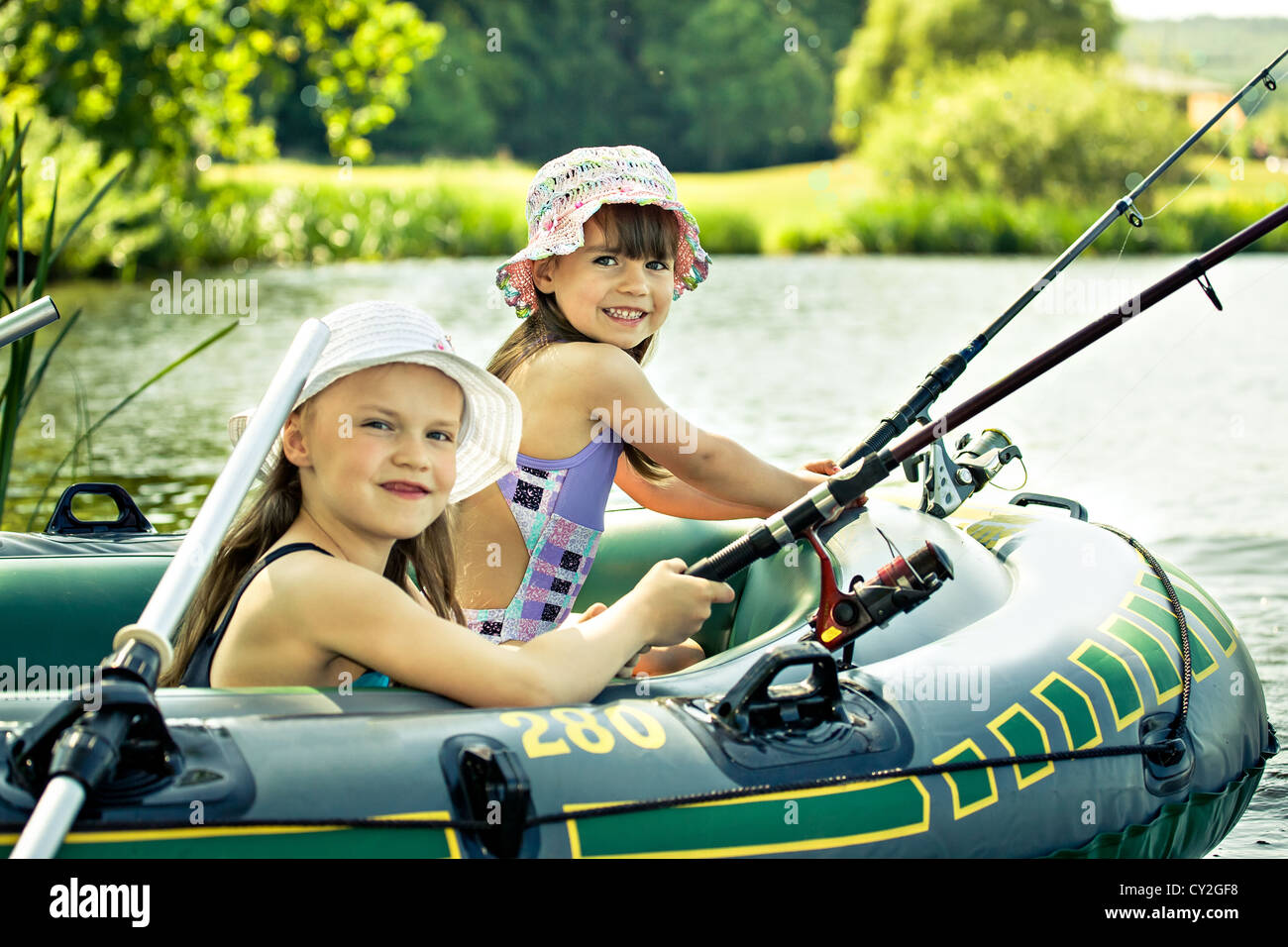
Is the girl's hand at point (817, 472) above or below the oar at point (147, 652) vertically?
above

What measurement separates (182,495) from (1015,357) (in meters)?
5.87

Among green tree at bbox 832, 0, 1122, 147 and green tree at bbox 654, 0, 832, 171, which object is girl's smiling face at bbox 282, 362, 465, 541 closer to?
green tree at bbox 654, 0, 832, 171

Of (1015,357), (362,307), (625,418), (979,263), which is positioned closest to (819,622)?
(625,418)

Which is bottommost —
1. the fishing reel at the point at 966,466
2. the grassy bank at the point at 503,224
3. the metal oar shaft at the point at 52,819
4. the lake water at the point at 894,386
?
the metal oar shaft at the point at 52,819

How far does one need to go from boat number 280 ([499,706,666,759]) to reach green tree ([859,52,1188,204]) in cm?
2217

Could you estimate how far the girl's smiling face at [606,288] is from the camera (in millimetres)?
2686

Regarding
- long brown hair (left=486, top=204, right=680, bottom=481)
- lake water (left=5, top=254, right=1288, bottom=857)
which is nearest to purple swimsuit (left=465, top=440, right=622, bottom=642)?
long brown hair (left=486, top=204, right=680, bottom=481)

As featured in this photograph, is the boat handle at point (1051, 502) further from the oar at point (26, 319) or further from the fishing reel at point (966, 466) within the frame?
the oar at point (26, 319)

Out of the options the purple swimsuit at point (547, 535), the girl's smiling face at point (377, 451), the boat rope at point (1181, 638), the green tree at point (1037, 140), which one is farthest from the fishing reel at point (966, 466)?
the green tree at point (1037, 140)

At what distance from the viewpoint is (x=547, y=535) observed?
2.66 meters

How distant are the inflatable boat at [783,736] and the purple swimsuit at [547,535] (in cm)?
39

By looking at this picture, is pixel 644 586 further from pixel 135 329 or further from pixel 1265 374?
pixel 135 329

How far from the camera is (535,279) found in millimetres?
Result: 2777

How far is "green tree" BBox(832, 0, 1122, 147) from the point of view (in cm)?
3878
